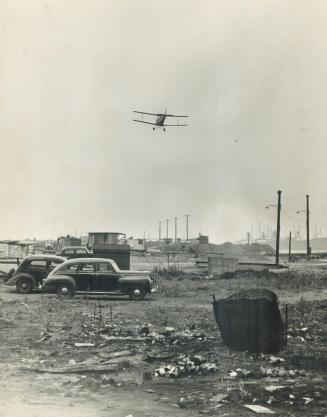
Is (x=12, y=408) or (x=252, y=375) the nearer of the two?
(x=12, y=408)

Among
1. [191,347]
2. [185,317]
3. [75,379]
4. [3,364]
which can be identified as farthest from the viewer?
[185,317]

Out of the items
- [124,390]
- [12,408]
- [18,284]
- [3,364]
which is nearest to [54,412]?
[12,408]

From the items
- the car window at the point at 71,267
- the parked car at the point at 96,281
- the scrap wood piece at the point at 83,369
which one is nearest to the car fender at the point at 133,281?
the parked car at the point at 96,281

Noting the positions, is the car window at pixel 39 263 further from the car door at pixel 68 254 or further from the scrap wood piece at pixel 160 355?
the scrap wood piece at pixel 160 355

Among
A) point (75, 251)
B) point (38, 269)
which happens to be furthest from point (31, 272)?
point (75, 251)

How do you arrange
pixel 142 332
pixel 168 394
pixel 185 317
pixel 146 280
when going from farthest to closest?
pixel 146 280 → pixel 185 317 → pixel 142 332 → pixel 168 394

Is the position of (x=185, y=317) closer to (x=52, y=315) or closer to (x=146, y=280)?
(x=52, y=315)
